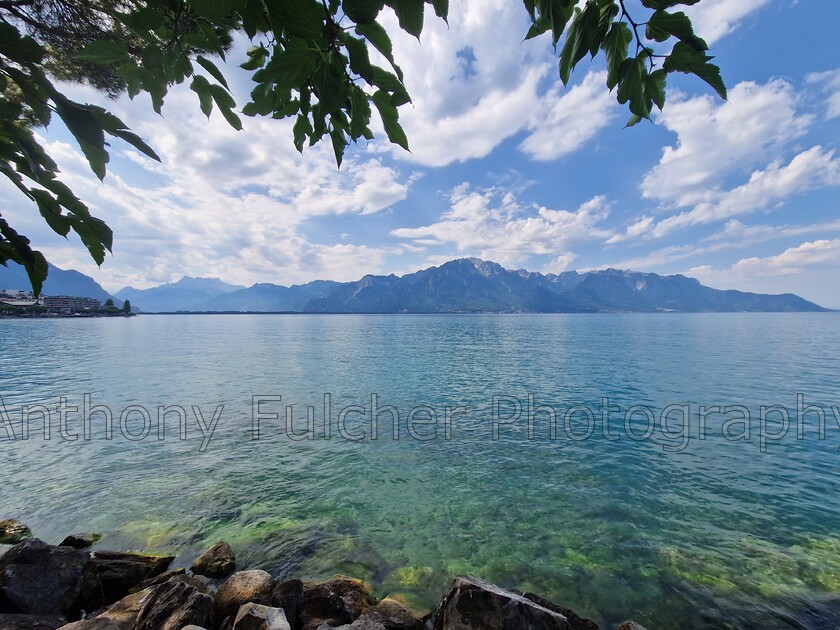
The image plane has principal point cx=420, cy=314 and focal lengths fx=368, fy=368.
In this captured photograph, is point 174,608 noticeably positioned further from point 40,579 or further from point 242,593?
point 40,579

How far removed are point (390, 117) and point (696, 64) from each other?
4.06 ft

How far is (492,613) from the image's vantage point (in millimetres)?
6859

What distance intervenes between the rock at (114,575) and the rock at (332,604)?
4.75 meters

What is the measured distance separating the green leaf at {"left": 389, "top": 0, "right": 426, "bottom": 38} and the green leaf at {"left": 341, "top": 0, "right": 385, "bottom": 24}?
0.16 ft

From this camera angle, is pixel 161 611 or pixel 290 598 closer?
pixel 161 611

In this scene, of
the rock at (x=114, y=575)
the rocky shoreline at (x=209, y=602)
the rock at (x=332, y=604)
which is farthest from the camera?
the rock at (x=114, y=575)

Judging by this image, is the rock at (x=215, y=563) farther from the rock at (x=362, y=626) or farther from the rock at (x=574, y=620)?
the rock at (x=574, y=620)

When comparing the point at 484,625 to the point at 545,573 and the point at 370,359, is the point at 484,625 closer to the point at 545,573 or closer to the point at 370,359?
the point at 545,573

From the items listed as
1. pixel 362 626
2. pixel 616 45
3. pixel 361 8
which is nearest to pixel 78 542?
pixel 362 626

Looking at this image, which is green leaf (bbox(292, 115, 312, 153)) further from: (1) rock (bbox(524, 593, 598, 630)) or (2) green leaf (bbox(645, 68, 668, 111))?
(1) rock (bbox(524, 593, 598, 630))

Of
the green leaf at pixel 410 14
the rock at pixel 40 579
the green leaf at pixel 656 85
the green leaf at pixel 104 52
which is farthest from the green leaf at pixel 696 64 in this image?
the rock at pixel 40 579

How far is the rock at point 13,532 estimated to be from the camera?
1183cm

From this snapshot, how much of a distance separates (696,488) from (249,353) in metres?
75.3

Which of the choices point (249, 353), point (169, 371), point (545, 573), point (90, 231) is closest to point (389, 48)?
point (90, 231)
